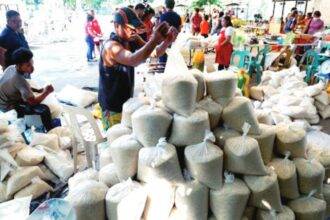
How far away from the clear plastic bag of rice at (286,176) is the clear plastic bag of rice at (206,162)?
1.22 feet

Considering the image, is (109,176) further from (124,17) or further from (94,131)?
(124,17)

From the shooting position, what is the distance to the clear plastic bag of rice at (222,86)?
1725 millimetres

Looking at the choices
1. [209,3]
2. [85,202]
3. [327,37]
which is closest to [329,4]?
[209,3]

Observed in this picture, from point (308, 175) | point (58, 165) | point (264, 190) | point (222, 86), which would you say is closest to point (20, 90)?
point (58, 165)

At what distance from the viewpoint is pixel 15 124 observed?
2686mm

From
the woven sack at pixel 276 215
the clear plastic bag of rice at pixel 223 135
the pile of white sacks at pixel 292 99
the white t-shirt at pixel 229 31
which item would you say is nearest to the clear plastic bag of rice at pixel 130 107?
the clear plastic bag of rice at pixel 223 135

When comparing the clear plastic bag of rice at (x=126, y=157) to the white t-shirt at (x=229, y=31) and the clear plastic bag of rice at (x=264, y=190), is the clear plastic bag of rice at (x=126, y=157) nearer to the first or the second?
the clear plastic bag of rice at (x=264, y=190)

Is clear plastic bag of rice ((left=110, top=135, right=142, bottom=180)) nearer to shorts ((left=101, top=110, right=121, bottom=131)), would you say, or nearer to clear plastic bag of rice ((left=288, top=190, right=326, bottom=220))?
shorts ((left=101, top=110, right=121, bottom=131))

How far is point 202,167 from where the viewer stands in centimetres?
151

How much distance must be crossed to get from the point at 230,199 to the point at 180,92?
0.60 meters

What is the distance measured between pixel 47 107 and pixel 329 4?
1238 centimetres

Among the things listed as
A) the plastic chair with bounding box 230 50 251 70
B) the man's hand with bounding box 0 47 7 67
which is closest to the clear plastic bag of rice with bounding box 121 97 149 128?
the man's hand with bounding box 0 47 7 67

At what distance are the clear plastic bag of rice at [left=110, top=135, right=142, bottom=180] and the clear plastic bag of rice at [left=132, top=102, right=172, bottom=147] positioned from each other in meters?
0.06

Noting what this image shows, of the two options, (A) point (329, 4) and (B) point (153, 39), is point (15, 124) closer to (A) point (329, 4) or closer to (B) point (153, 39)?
(B) point (153, 39)
